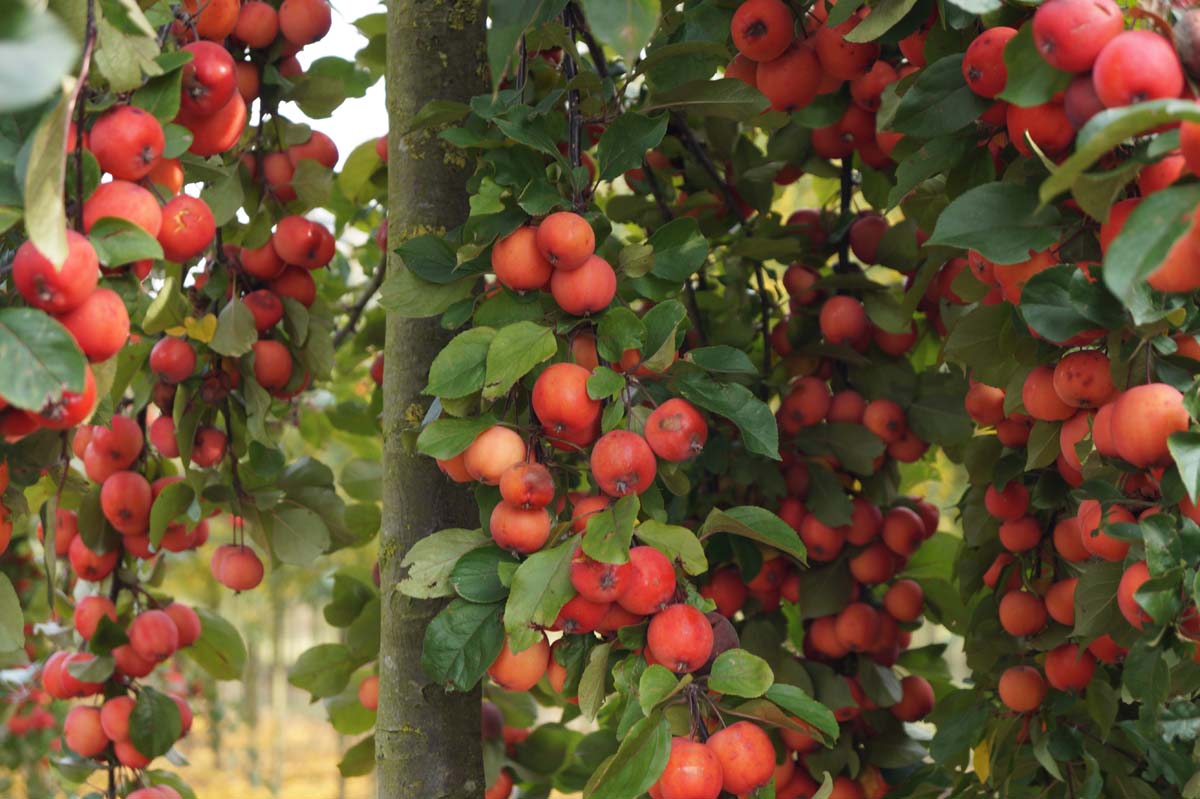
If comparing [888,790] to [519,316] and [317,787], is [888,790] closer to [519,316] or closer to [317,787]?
[519,316]

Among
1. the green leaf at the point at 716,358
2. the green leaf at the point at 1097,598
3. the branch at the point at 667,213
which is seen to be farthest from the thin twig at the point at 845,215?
the green leaf at the point at 1097,598

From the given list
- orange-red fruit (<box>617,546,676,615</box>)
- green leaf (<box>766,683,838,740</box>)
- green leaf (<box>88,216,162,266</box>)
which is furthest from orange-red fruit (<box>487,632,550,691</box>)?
green leaf (<box>88,216,162,266</box>)

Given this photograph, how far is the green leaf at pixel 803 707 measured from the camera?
1.15 m

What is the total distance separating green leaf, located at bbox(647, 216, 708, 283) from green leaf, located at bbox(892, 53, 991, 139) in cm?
26

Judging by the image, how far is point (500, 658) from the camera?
1343mm

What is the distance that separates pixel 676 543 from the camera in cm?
120

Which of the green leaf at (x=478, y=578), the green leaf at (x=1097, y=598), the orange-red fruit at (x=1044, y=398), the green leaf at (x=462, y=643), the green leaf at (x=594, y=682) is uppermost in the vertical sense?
the orange-red fruit at (x=1044, y=398)

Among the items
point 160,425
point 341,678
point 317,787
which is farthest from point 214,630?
point 317,787

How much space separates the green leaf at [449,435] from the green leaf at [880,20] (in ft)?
1.87

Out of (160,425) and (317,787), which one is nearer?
(160,425)

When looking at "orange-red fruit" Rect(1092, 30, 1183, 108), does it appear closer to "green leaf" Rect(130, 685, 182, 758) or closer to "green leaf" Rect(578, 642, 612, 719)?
"green leaf" Rect(578, 642, 612, 719)

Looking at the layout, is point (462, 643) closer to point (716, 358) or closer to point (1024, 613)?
point (716, 358)

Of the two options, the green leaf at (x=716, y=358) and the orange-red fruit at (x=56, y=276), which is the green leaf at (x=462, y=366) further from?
the orange-red fruit at (x=56, y=276)

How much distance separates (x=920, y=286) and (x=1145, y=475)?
468mm
